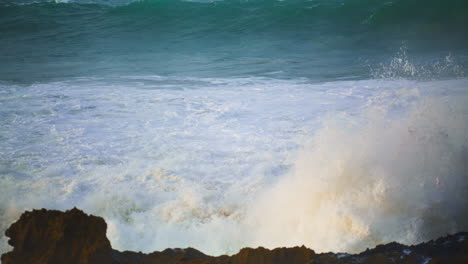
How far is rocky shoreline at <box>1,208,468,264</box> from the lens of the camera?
5.27 ft

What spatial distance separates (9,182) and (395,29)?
15.5 meters

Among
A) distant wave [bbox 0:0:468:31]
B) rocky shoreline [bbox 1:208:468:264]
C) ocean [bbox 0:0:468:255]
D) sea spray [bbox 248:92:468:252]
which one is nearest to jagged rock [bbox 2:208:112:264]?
rocky shoreline [bbox 1:208:468:264]

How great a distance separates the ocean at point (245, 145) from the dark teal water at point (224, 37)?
19cm

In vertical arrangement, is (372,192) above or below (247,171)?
above

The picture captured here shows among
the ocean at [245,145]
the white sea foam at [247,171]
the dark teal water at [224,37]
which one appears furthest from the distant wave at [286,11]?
the white sea foam at [247,171]

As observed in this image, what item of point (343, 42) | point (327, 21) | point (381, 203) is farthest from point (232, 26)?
point (381, 203)

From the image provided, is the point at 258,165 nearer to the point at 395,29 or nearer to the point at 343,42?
the point at 343,42

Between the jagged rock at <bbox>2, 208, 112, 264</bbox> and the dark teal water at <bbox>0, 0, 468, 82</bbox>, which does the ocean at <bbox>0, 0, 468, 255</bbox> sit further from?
the jagged rock at <bbox>2, 208, 112, 264</bbox>

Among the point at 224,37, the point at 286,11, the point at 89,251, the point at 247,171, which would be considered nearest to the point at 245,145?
the point at 247,171

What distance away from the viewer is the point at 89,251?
1.62 m

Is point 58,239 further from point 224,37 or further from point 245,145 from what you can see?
point 224,37

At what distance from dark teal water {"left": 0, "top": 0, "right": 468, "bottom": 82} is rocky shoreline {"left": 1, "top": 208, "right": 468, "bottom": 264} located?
7729 millimetres

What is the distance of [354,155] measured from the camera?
354cm

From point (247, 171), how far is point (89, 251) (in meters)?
2.53
